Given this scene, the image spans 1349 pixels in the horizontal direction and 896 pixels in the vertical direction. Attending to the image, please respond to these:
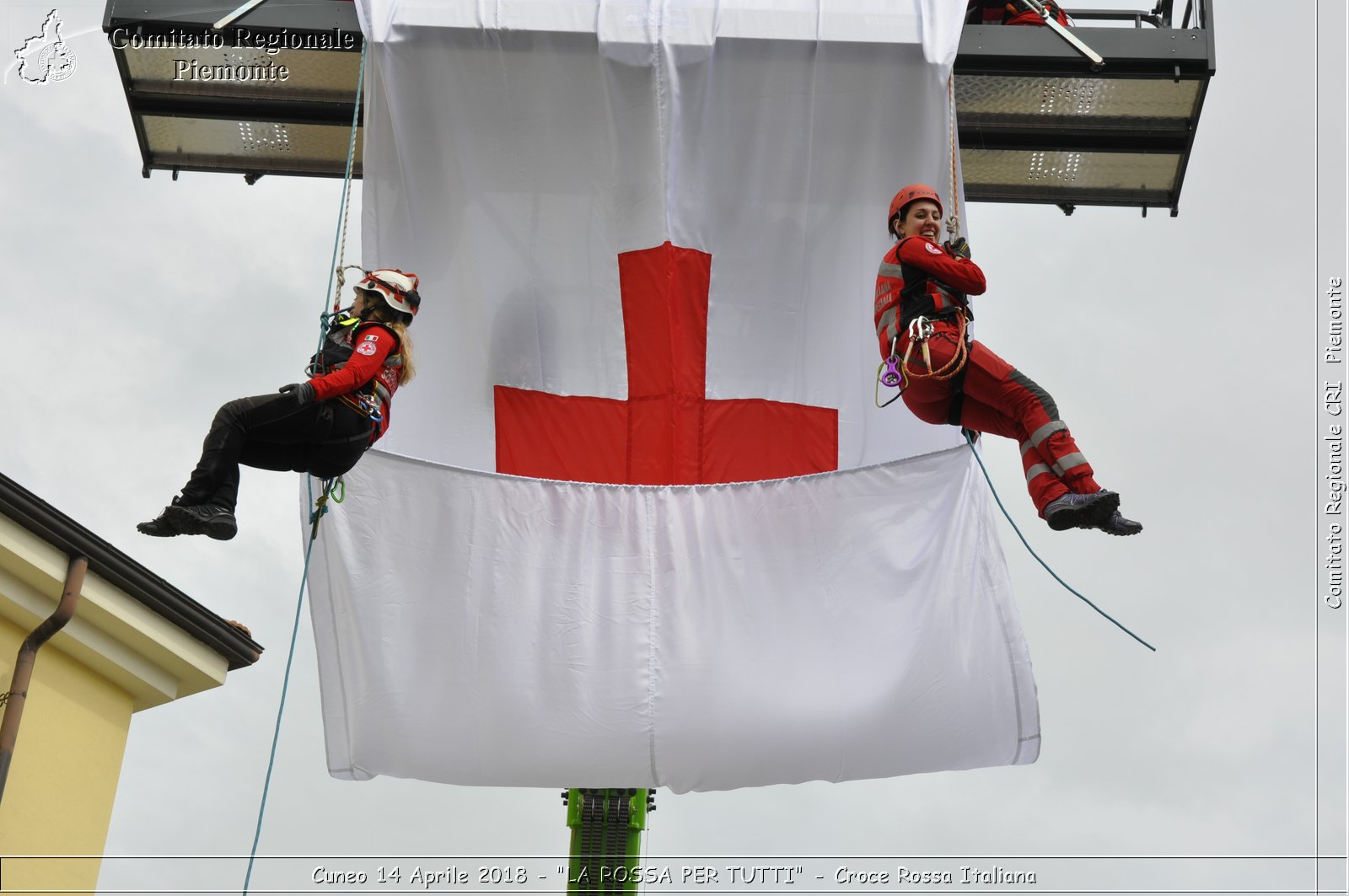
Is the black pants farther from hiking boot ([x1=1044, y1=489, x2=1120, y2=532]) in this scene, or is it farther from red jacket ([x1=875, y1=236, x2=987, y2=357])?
hiking boot ([x1=1044, y1=489, x2=1120, y2=532])

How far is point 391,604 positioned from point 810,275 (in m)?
2.59

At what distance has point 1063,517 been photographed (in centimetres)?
766

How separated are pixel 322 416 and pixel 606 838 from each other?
4.20 meters

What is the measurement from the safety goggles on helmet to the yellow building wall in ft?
7.88

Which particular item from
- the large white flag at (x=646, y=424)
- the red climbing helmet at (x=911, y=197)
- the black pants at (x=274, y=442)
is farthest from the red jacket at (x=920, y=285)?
the black pants at (x=274, y=442)

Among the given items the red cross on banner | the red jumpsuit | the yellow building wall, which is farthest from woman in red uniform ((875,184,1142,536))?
the yellow building wall

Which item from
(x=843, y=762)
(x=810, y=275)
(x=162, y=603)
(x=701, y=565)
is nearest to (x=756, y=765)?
(x=843, y=762)

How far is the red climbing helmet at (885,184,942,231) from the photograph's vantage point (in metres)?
8.32

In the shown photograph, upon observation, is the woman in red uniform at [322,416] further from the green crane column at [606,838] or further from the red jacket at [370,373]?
the green crane column at [606,838]

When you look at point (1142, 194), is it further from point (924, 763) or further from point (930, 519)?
point (924, 763)

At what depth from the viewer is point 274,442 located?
768 cm

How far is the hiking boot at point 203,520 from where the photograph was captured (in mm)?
7309

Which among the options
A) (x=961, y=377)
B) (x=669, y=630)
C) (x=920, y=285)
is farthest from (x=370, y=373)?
(x=961, y=377)

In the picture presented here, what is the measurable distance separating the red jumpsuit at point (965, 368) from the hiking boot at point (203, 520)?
9.54 feet
